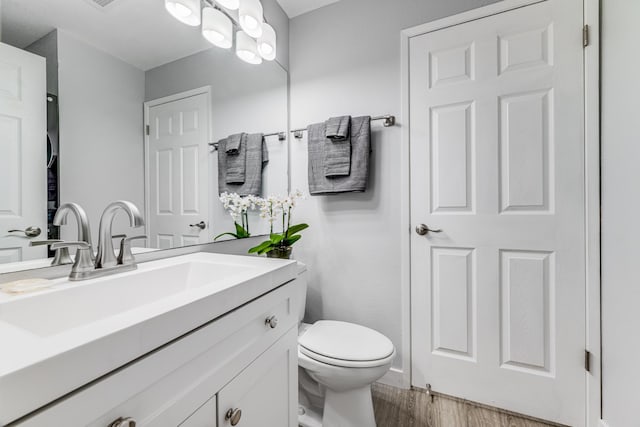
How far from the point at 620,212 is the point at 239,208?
169 centimetres

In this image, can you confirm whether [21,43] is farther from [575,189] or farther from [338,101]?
[575,189]

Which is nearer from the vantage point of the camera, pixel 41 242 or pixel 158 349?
pixel 158 349

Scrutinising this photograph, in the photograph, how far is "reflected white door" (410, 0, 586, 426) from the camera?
1.27m

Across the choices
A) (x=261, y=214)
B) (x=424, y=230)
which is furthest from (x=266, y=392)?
(x=424, y=230)

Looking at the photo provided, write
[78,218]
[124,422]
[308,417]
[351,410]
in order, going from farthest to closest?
[308,417] < [351,410] < [78,218] < [124,422]

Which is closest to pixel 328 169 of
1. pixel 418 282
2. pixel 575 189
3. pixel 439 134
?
pixel 439 134

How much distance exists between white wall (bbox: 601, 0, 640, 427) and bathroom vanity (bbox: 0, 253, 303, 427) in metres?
1.25

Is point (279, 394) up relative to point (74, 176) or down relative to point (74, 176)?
down

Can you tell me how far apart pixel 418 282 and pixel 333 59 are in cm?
145

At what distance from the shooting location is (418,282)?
1.54 metres

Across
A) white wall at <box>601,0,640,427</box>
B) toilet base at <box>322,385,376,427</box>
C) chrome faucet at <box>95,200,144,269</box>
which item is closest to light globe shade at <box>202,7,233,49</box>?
chrome faucet at <box>95,200,144,269</box>

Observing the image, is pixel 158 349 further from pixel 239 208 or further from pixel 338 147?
pixel 338 147

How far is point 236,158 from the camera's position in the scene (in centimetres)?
153

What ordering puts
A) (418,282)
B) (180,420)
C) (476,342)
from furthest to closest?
(418,282), (476,342), (180,420)
